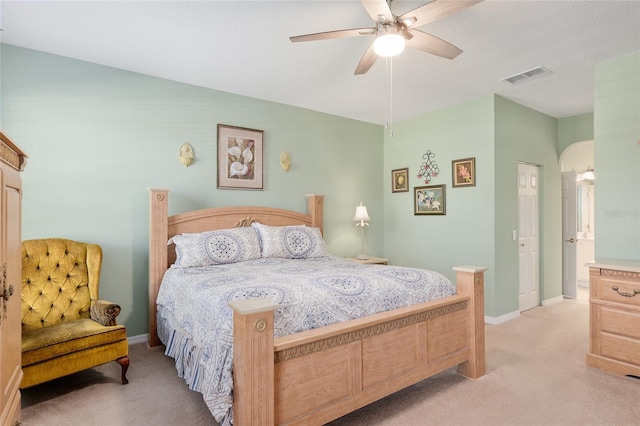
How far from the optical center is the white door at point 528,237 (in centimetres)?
450

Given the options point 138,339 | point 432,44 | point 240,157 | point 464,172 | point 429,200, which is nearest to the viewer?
point 432,44

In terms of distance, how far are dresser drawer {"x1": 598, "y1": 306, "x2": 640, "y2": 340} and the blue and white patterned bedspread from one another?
1.32 metres

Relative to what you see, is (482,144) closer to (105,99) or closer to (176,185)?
(176,185)

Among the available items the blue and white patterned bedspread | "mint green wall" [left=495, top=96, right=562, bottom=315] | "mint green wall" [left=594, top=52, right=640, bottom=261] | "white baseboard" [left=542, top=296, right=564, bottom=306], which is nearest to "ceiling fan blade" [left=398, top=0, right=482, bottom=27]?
the blue and white patterned bedspread

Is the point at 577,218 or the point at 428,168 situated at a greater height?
the point at 428,168

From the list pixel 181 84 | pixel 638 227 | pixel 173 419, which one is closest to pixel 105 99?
pixel 181 84

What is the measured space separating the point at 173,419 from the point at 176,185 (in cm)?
228

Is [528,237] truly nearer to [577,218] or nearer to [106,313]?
[577,218]

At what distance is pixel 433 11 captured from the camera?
1.93 metres

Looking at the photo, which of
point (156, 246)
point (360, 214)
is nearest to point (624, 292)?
point (360, 214)

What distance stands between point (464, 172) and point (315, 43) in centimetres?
256

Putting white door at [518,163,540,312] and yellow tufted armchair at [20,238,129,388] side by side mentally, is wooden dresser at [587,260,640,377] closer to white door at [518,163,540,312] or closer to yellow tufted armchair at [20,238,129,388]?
white door at [518,163,540,312]

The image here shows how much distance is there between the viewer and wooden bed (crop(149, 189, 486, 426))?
63.2 inches

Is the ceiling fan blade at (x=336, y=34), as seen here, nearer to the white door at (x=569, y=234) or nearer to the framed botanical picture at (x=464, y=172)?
the framed botanical picture at (x=464, y=172)
